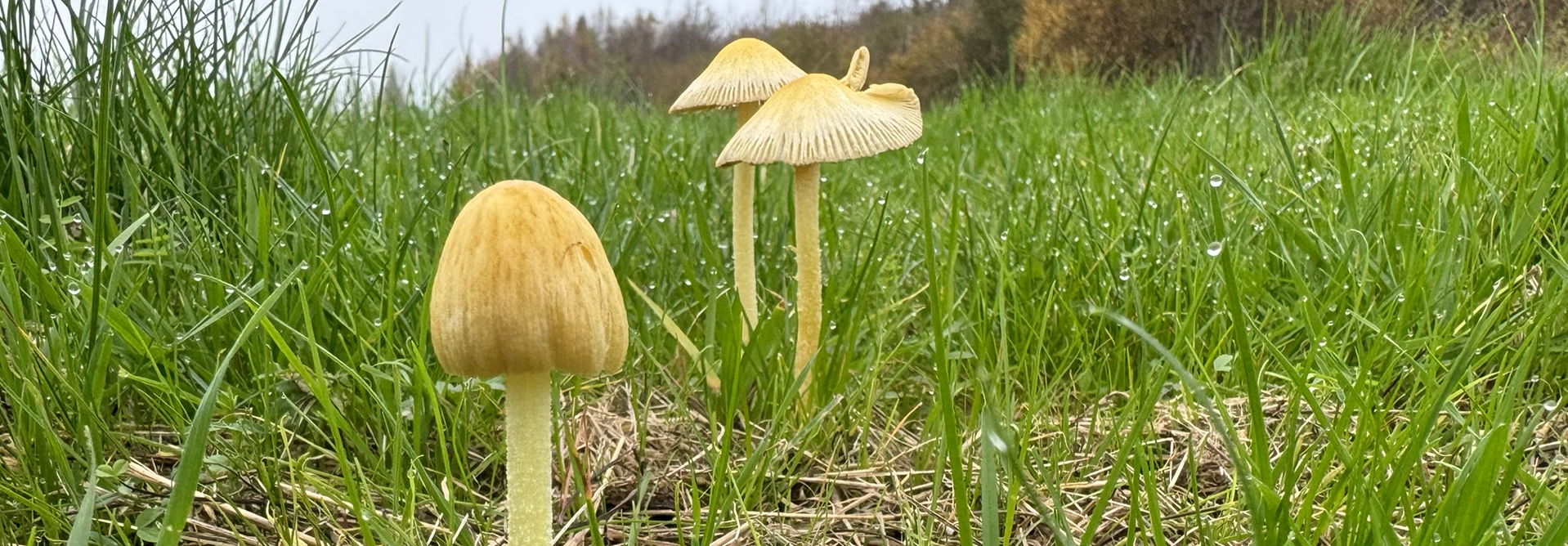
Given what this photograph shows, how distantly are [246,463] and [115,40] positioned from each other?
46.9 inches

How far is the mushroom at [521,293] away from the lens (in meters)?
0.85

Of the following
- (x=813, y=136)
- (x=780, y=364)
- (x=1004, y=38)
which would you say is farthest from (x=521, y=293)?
(x=1004, y=38)

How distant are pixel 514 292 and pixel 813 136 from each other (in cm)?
75

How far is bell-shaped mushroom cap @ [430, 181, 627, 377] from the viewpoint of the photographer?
85 cm

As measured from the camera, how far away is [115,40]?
1.92 meters

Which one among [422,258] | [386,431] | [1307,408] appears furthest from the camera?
[422,258]

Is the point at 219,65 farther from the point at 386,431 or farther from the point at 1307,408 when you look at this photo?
the point at 1307,408

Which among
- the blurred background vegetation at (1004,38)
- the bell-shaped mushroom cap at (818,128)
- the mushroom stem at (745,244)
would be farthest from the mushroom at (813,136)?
the blurred background vegetation at (1004,38)

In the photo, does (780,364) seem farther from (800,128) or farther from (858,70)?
(858,70)

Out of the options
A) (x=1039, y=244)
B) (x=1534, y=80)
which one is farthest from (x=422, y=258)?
(x=1534, y=80)

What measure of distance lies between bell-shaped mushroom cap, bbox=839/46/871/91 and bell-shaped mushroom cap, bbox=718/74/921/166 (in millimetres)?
78

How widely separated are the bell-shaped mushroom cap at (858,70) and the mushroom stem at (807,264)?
7.3 inches

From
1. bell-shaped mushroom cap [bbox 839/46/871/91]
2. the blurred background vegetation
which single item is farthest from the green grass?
the blurred background vegetation

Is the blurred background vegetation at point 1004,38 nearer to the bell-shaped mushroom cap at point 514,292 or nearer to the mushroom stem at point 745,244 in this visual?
the mushroom stem at point 745,244
